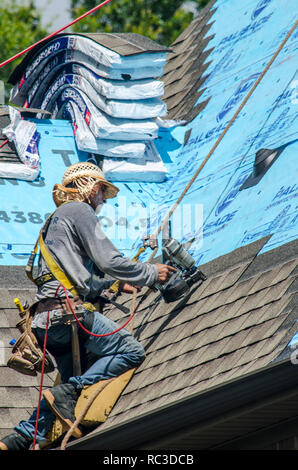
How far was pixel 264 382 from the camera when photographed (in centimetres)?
600

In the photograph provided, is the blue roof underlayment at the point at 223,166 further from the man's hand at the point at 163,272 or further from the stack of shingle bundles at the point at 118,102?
the man's hand at the point at 163,272

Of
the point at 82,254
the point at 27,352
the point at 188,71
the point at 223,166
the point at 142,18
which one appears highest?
the point at 142,18

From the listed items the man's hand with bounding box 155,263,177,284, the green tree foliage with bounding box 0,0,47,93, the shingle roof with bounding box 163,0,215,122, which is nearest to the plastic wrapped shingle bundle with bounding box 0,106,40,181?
the shingle roof with bounding box 163,0,215,122

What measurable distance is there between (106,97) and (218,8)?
3028 millimetres

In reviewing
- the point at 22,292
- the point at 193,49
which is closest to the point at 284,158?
the point at 22,292

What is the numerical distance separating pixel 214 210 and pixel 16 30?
21.8 meters

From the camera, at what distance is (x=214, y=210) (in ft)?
Result: 30.0

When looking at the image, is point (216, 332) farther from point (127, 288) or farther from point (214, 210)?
point (214, 210)

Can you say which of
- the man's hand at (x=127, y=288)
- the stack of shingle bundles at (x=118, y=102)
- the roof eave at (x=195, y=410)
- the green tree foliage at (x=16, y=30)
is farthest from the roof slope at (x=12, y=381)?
the green tree foliage at (x=16, y=30)

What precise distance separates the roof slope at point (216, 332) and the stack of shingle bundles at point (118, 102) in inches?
120

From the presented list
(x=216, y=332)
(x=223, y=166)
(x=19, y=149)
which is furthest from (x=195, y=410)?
(x=19, y=149)

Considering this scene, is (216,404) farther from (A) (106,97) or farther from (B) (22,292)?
(A) (106,97)
